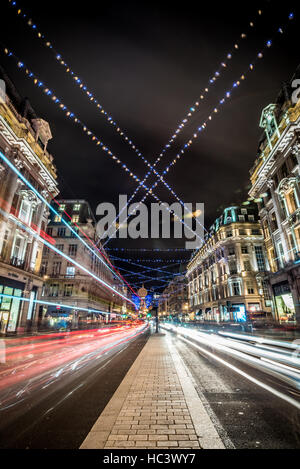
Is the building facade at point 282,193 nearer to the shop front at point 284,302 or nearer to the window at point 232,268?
the shop front at point 284,302

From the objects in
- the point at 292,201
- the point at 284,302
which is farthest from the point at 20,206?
the point at 284,302

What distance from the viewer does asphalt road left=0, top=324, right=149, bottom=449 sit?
3.25 metres

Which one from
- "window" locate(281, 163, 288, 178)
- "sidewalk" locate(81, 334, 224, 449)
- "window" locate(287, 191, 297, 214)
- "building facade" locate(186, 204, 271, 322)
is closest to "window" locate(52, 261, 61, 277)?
"building facade" locate(186, 204, 271, 322)

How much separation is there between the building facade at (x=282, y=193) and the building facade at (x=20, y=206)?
25947 millimetres

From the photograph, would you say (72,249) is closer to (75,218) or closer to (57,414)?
(75,218)

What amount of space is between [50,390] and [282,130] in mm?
27810

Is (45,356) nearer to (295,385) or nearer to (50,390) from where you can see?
(50,390)

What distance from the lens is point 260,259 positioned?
42.2m

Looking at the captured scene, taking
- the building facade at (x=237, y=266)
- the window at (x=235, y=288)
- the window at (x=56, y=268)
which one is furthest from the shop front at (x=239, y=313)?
the window at (x=56, y=268)

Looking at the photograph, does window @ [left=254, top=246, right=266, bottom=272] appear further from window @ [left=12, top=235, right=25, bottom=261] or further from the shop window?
window @ [left=12, top=235, right=25, bottom=261]

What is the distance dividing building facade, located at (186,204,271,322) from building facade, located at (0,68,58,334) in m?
29.3

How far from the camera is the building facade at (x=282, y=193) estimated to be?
21594 millimetres

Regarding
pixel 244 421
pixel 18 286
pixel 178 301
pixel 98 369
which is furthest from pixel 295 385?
pixel 178 301
